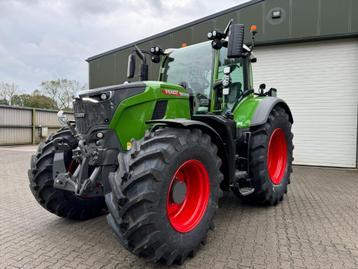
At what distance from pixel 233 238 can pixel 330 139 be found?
6786 mm

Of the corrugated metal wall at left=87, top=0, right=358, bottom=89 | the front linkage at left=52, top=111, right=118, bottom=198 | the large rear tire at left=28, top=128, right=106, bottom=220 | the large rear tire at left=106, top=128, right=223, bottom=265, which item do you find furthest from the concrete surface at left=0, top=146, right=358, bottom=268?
the corrugated metal wall at left=87, top=0, right=358, bottom=89

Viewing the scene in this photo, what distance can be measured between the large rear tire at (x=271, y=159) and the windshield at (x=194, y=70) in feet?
3.33

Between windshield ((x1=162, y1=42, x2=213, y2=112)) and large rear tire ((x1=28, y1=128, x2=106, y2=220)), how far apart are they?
1.65m

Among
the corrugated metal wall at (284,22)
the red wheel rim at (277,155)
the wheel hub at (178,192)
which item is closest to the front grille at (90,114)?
the wheel hub at (178,192)

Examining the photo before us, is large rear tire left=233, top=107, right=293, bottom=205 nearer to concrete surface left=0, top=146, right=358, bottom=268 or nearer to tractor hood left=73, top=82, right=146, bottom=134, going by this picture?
concrete surface left=0, top=146, right=358, bottom=268

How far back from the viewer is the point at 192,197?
124 inches

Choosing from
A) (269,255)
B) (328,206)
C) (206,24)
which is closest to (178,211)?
(269,255)

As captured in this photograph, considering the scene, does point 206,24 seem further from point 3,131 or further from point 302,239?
point 3,131

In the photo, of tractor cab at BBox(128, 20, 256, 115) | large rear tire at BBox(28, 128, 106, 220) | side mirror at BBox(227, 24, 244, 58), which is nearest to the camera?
side mirror at BBox(227, 24, 244, 58)

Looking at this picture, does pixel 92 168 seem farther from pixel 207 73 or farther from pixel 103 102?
pixel 207 73

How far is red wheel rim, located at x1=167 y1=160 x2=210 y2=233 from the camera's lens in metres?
2.98

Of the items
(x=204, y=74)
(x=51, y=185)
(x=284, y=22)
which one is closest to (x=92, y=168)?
(x=51, y=185)

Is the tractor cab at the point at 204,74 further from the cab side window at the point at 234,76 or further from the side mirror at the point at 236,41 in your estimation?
the side mirror at the point at 236,41

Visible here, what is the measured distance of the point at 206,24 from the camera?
32.2 ft
